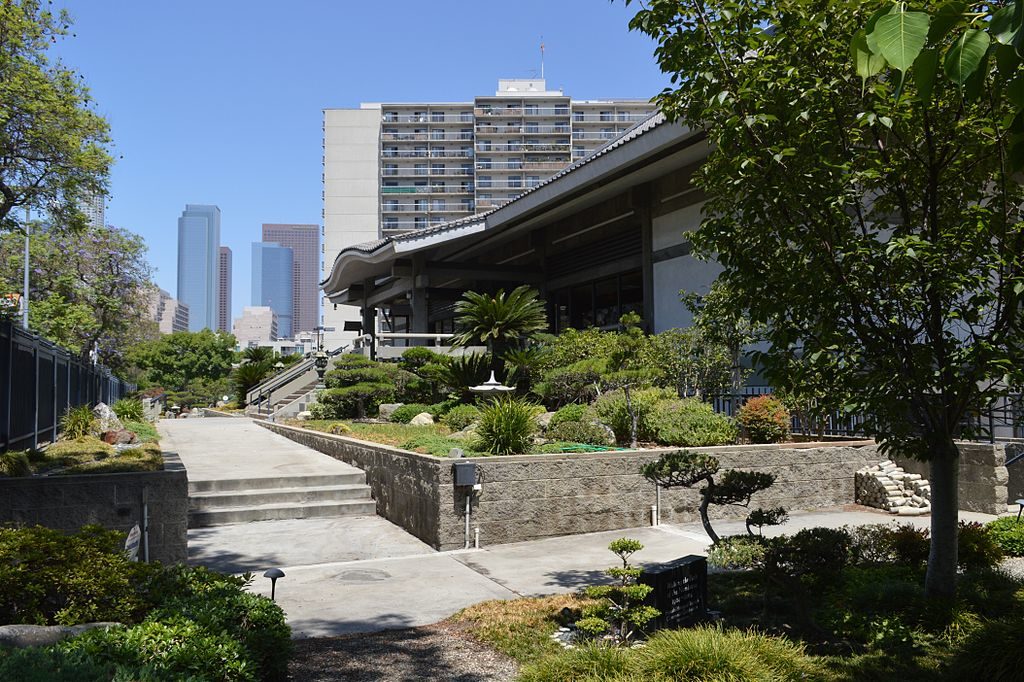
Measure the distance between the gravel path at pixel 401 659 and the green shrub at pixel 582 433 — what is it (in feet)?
23.0

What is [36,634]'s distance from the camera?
4.62 m

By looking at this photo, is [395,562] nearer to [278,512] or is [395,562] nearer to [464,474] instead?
[464,474]

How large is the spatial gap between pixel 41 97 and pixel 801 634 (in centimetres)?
1525

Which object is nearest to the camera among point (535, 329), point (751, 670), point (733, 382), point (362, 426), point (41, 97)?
point (751, 670)

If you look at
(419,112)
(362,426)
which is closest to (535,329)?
(362,426)

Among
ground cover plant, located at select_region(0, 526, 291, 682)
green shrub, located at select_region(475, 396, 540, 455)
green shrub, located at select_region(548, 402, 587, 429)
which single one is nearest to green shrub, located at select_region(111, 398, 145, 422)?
green shrub, located at select_region(548, 402, 587, 429)

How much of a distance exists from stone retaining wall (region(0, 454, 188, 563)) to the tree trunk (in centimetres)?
764

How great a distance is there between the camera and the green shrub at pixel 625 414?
13992 millimetres

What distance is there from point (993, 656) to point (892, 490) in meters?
9.01

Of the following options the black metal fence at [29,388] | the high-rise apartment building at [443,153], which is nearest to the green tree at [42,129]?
the black metal fence at [29,388]

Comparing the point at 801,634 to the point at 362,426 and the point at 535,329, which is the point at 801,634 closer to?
the point at 362,426

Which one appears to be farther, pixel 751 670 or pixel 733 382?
pixel 733 382

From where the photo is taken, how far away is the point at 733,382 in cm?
1664

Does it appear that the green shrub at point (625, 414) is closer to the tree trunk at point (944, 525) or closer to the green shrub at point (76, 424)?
the tree trunk at point (944, 525)
